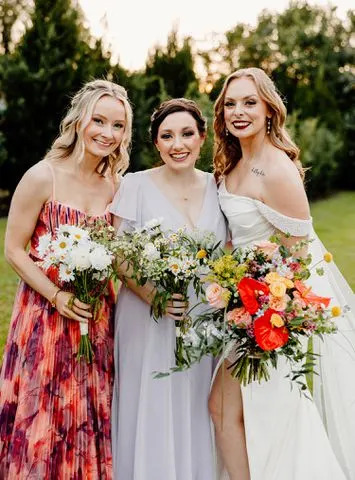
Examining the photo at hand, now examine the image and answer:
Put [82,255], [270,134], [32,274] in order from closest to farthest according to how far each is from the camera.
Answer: [82,255] < [32,274] < [270,134]

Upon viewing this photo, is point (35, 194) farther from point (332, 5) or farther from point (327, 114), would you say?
point (332, 5)

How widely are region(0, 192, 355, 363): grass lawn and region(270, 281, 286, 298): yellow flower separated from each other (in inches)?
169

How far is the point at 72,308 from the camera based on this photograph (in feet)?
10.4

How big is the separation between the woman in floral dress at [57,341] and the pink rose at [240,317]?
82 centimetres

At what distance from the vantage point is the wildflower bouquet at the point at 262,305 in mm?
2760

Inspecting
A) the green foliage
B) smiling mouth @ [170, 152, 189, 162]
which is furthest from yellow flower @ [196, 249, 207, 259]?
the green foliage

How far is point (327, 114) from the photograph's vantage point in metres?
20.2

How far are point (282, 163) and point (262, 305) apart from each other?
3.36 ft

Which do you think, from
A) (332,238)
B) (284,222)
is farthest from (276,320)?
(332,238)

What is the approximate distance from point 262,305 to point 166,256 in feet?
1.77

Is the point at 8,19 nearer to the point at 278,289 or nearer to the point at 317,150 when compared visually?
the point at 317,150

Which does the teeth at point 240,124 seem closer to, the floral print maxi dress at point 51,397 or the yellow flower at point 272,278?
the floral print maxi dress at point 51,397

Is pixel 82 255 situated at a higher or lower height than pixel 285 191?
lower

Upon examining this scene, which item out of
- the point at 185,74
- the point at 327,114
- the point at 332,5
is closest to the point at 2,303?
the point at 185,74
